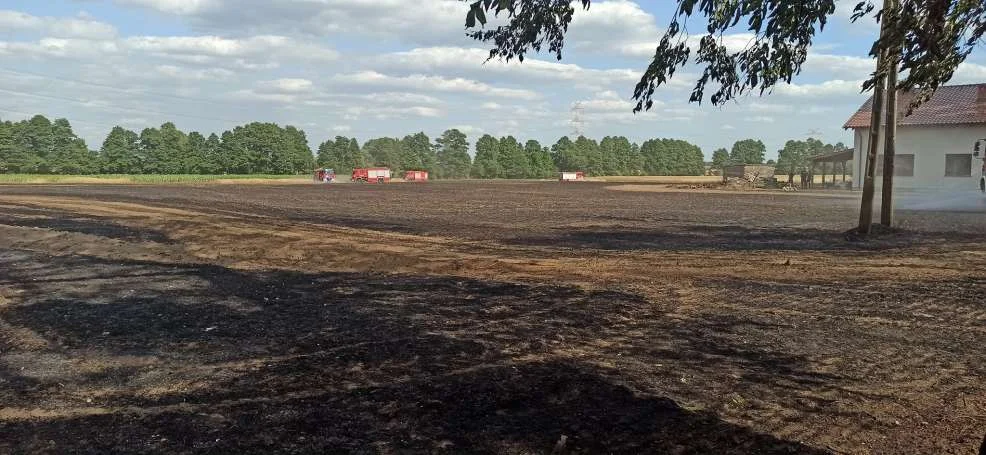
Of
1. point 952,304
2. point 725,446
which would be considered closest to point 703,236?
point 952,304

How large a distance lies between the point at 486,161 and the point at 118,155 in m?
67.3

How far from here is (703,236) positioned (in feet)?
56.7

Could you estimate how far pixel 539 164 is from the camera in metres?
139

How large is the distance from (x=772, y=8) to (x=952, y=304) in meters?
5.69

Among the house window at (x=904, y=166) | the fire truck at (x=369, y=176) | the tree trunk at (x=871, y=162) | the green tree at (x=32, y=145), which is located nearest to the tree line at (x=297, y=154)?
the green tree at (x=32, y=145)

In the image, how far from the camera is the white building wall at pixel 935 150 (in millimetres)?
41844

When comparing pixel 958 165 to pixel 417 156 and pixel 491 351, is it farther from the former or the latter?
pixel 417 156

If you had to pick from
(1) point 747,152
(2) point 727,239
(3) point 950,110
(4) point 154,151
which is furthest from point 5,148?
(1) point 747,152

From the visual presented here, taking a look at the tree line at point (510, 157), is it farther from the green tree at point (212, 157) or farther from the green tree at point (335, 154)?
the green tree at point (212, 157)

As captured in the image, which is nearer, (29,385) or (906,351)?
(29,385)

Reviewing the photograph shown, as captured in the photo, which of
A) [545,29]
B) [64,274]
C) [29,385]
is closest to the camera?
[29,385]

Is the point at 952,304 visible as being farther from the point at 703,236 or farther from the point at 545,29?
the point at 703,236

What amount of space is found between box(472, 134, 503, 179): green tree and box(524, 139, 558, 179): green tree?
23.1 feet

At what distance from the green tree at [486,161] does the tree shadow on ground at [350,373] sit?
12677cm
